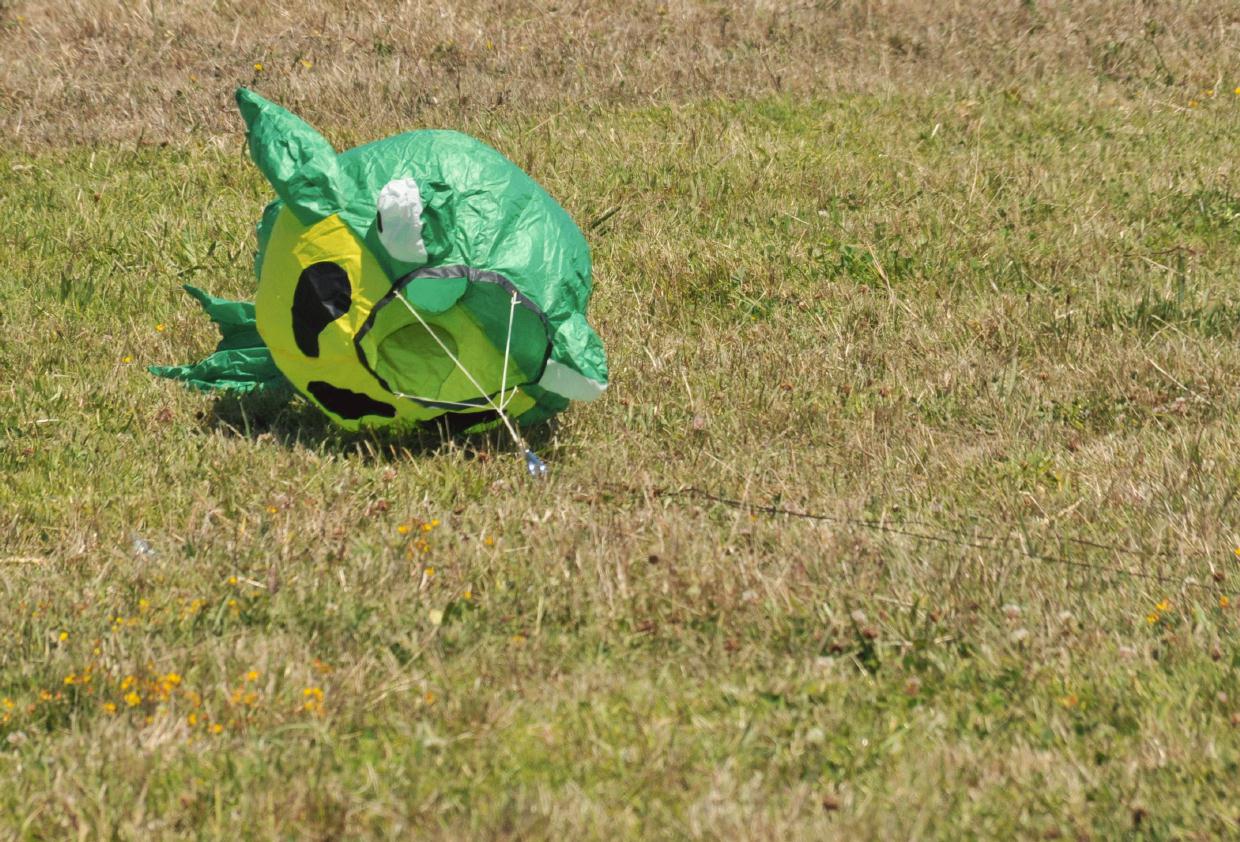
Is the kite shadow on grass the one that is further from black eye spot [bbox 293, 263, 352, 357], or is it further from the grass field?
black eye spot [bbox 293, 263, 352, 357]

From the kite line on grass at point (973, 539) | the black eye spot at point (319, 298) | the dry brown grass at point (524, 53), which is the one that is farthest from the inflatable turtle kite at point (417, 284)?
the dry brown grass at point (524, 53)

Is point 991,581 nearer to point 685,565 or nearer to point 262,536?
point 685,565

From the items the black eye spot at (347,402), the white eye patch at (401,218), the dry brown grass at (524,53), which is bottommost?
the dry brown grass at (524,53)

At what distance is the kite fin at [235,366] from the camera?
18.5 ft

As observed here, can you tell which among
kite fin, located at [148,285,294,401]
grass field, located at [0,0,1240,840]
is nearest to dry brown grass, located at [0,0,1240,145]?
grass field, located at [0,0,1240,840]

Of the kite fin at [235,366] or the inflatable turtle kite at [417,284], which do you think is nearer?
the inflatable turtle kite at [417,284]

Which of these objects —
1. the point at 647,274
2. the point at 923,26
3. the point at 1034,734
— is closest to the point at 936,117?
the point at 923,26

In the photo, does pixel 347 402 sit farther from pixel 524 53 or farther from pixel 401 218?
pixel 524 53

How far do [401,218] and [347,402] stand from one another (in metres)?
0.82

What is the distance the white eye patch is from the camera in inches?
178

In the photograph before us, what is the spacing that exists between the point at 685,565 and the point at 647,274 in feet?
10.6

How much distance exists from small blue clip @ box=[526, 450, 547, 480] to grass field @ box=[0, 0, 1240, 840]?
0.20 feet

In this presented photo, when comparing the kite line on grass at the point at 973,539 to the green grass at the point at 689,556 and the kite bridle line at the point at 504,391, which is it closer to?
the green grass at the point at 689,556

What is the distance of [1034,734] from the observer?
3.21 m
